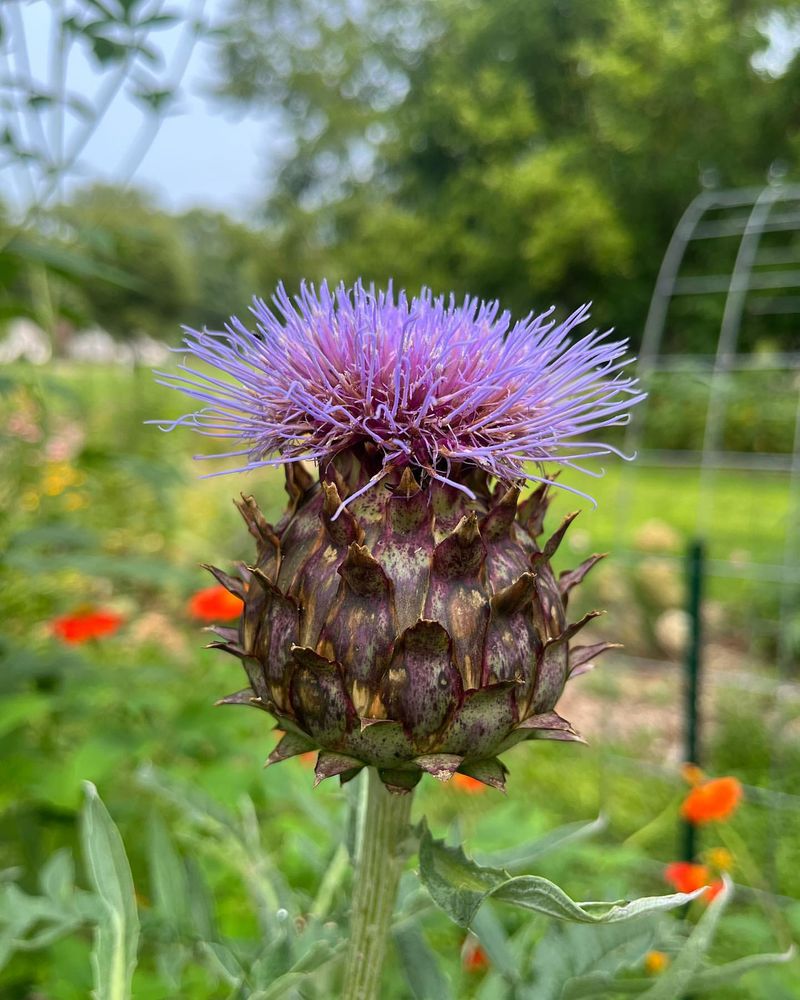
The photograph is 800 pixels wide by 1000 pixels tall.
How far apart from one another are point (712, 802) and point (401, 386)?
1.11m

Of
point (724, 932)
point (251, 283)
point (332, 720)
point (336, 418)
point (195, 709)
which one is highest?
point (251, 283)

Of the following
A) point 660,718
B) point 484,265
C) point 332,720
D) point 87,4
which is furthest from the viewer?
point 484,265

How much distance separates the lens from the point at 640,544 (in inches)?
191

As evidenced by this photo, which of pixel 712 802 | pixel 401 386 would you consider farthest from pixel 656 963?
pixel 401 386

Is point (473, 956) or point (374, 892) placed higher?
point (374, 892)

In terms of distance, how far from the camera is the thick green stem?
802 mm

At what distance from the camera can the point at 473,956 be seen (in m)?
1.33

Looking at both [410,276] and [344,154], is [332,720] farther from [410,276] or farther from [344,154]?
[344,154]

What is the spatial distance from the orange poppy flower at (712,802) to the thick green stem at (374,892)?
903 millimetres

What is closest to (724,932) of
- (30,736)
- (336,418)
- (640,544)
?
(30,736)

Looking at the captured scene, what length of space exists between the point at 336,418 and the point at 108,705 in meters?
1.32

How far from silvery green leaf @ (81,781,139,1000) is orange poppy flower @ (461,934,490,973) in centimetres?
63

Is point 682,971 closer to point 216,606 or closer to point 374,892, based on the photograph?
point 374,892

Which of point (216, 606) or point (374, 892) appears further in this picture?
point (216, 606)
